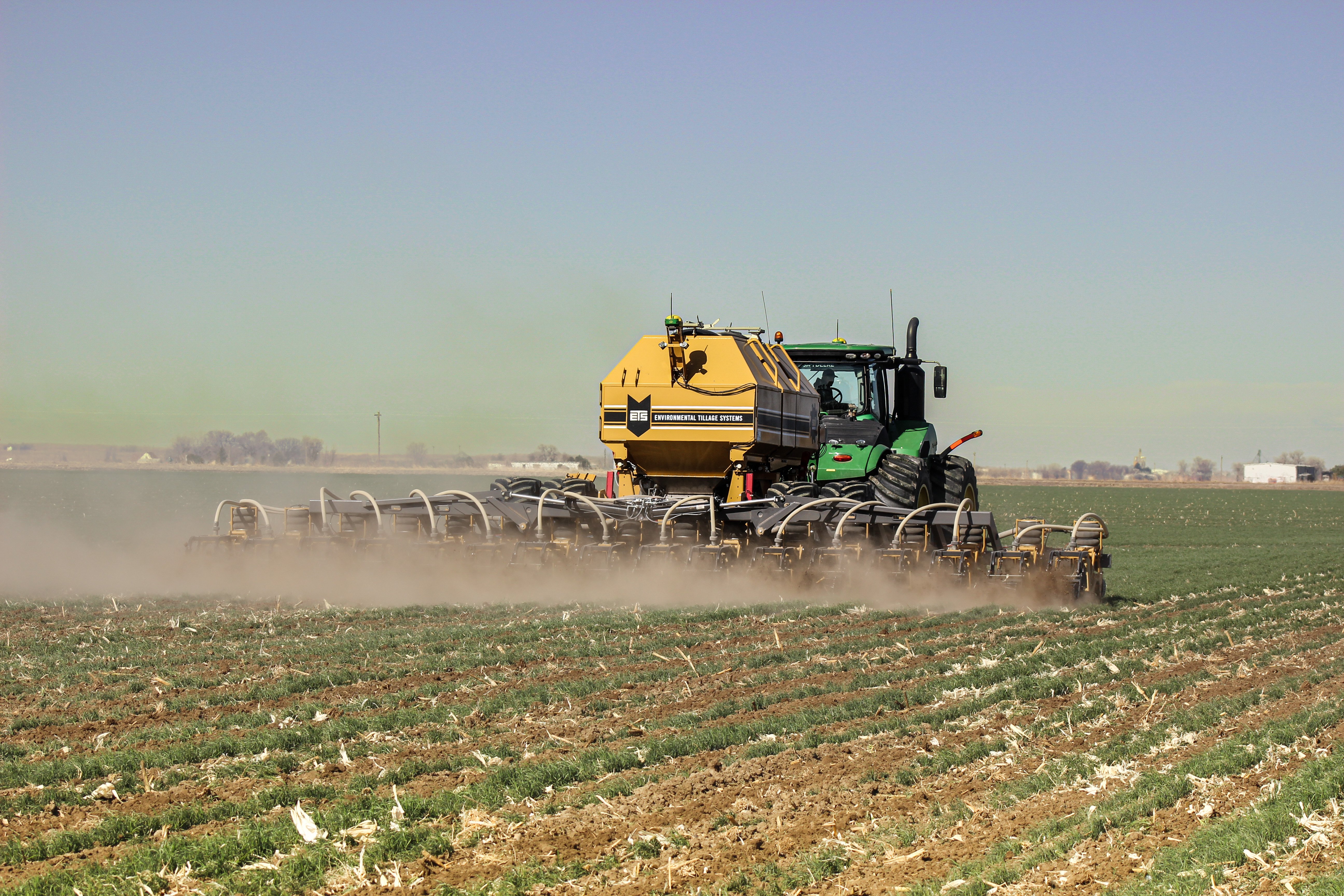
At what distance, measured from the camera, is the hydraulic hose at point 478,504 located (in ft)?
50.0

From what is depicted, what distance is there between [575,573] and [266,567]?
4342 millimetres

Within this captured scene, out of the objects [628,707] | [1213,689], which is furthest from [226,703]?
[1213,689]

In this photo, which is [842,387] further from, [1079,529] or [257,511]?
[257,511]

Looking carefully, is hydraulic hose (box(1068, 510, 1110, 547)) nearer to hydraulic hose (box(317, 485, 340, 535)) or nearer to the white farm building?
hydraulic hose (box(317, 485, 340, 535))

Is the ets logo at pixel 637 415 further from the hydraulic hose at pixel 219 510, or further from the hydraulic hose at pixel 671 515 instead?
the hydraulic hose at pixel 219 510

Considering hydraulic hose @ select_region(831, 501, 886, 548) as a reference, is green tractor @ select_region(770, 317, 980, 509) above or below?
above

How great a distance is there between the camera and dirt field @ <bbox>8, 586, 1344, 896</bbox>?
512 cm

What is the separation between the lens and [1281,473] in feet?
472

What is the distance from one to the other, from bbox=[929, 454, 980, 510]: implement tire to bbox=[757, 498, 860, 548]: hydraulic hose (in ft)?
13.4

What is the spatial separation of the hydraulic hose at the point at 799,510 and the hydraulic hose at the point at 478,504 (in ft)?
12.0

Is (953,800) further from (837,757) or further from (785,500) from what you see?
(785,500)

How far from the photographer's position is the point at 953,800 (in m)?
6.14

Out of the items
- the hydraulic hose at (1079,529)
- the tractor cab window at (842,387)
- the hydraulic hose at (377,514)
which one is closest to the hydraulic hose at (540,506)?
the hydraulic hose at (377,514)

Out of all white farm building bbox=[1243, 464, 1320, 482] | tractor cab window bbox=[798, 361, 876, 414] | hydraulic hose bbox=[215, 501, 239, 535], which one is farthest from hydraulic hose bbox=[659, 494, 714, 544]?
white farm building bbox=[1243, 464, 1320, 482]
